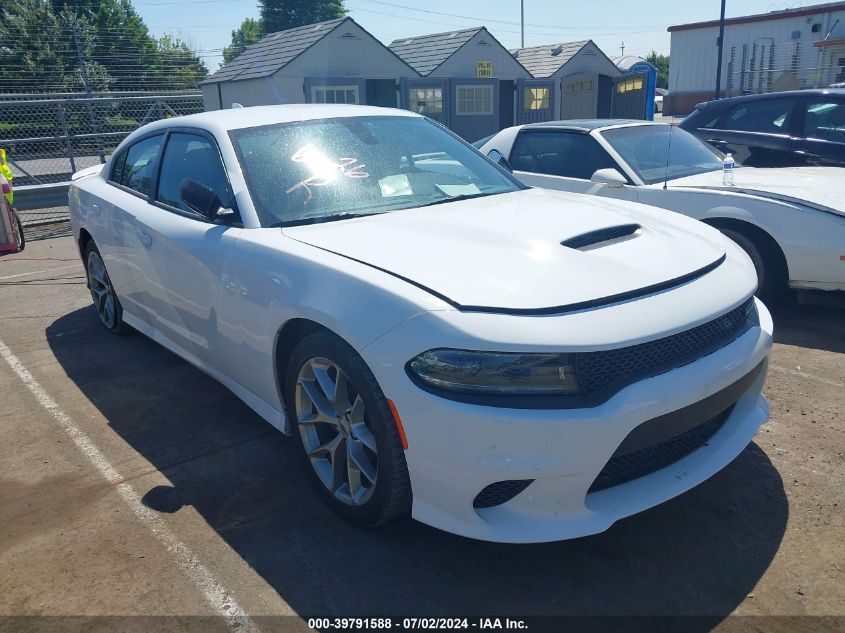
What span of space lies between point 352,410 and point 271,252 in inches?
31.3

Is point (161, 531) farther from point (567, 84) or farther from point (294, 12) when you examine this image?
point (294, 12)

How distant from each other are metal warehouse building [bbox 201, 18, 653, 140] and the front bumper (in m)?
16.4

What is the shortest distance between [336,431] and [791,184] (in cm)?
414

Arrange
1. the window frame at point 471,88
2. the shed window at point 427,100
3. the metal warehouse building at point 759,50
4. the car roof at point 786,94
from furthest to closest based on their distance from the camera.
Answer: the metal warehouse building at point 759,50, the window frame at point 471,88, the shed window at point 427,100, the car roof at point 786,94

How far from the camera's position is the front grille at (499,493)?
2.29 meters

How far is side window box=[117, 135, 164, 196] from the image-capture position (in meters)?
4.30

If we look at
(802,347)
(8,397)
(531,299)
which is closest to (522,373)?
(531,299)

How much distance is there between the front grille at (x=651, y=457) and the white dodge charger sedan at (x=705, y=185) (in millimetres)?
2686

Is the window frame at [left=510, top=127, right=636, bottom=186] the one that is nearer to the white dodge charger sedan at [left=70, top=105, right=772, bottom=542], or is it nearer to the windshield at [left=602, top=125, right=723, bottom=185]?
the windshield at [left=602, top=125, right=723, bottom=185]

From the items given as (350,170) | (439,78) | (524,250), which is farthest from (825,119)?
(439,78)

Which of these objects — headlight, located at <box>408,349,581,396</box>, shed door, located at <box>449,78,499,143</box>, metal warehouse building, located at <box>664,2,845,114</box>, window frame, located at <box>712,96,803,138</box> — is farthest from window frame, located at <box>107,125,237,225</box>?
metal warehouse building, located at <box>664,2,845,114</box>

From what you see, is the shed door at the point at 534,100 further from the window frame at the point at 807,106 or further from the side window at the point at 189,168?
the side window at the point at 189,168

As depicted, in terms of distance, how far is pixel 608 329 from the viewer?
227cm

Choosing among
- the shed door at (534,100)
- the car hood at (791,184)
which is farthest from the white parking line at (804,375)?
the shed door at (534,100)
